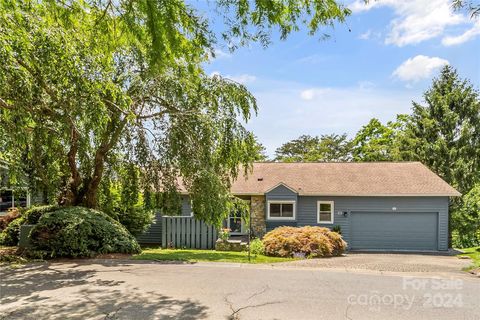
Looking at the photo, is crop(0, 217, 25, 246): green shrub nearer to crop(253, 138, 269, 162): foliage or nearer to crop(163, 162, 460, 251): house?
crop(163, 162, 460, 251): house

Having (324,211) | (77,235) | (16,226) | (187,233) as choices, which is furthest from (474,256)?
(16,226)

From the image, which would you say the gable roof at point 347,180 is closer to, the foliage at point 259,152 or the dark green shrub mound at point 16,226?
the foliage at point 259,152

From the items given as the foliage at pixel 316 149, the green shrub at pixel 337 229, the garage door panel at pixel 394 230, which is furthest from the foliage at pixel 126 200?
the foliage at pixel 316 149

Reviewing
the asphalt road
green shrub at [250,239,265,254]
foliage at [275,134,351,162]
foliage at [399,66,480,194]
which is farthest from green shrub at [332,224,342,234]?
foliage at [275,134,351,162]

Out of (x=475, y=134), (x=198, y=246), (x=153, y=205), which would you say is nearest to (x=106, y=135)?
(x=153, y=205)

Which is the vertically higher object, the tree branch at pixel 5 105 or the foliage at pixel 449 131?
the foliage at pixel 449 131

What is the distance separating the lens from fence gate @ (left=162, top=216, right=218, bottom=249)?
16.1 meters

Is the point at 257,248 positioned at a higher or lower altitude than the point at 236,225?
lower

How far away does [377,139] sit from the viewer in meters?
35.5

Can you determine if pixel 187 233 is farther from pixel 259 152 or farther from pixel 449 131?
pixel 449 131

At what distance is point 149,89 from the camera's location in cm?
1230

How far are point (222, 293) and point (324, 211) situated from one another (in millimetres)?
12844

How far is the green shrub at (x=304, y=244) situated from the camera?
45.3 ft

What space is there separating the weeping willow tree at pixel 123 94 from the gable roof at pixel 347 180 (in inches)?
245
